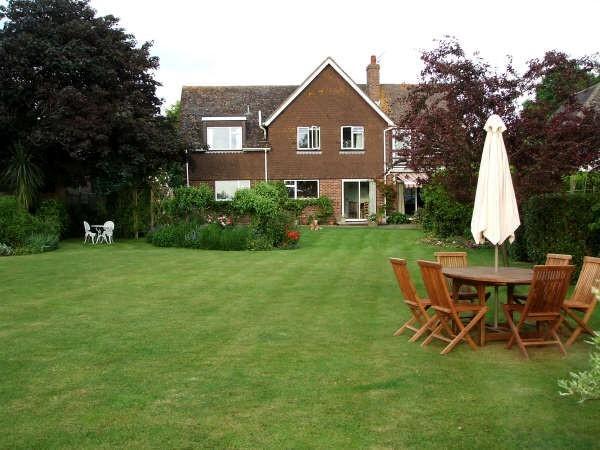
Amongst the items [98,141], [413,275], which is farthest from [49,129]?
[413,275]

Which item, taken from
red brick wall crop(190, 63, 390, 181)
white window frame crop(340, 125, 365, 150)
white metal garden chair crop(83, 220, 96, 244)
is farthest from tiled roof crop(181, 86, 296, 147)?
white metal garden chair crop(83, 220, 96, 244)

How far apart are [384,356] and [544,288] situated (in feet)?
6.92

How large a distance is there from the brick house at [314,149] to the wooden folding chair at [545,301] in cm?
2815

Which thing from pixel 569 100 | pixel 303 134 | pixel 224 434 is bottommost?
pixel 224 434

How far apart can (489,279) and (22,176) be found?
20.3 meters

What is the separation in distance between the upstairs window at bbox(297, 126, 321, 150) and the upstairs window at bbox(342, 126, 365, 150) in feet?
4.90

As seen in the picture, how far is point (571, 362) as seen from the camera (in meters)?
7.57

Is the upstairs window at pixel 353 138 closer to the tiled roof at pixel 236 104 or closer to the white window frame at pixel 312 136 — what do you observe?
the white window frame at pixel 312 136

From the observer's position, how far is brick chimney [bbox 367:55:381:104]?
40.2 meters

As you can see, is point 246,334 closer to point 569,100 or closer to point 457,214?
point 569,100

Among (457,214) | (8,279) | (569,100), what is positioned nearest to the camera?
(569,100)

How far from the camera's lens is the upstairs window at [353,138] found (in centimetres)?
3641

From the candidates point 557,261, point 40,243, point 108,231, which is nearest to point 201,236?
point 108,231

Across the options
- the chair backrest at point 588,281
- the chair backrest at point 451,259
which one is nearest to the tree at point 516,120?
the chair backrest at point 451,259
